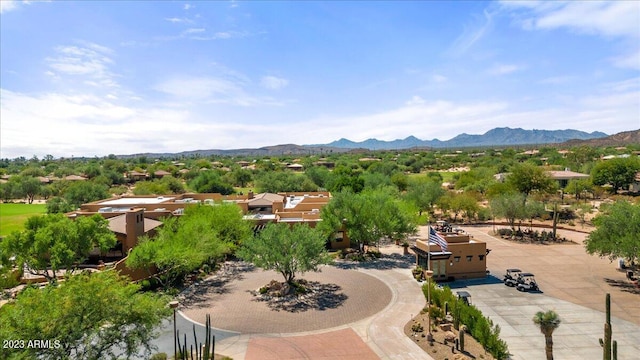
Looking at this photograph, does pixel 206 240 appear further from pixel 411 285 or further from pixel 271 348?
pixel 411 285

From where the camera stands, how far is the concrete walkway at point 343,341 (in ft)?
69.9

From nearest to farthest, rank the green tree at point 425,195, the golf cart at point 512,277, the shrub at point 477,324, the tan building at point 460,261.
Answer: the shrub at point 477,324 → the golf cart at point 512,277 → the tan building at point 460,261 → the green tree at point 425,195

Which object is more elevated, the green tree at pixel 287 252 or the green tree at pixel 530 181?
the green tree at pixel 530 181

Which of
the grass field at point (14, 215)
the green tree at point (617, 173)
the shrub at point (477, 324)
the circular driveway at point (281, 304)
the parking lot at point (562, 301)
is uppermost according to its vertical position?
the green tree at point (617, 173)

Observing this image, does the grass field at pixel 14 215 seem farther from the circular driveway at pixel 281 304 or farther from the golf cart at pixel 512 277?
the golf cart at pixel 512 277

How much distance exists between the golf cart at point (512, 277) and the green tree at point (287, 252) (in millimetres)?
15310

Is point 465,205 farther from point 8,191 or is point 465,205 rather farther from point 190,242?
point 8,191

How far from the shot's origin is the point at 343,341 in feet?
74.9

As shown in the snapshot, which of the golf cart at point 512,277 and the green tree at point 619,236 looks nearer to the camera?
the green tree at point 619,236

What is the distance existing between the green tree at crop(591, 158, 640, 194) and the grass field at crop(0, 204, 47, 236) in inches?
3940

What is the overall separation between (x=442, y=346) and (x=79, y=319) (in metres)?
18.2

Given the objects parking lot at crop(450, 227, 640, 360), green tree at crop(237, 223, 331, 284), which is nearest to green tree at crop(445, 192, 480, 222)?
parking lot at crop(450, 227, 640, 360)

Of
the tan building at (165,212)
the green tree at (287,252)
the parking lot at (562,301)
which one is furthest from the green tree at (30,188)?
the parking lot at (562,301)

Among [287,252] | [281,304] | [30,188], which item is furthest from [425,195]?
[30,188]
